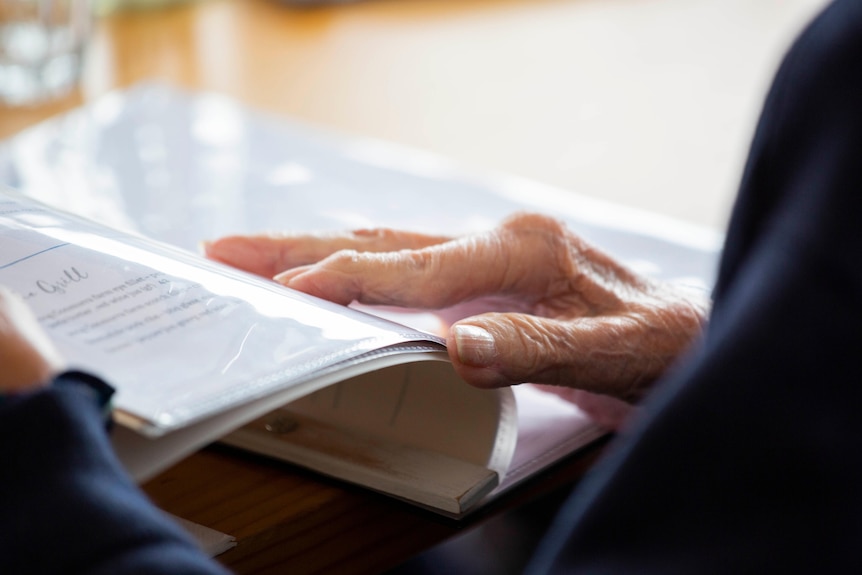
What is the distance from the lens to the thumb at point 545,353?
438mm

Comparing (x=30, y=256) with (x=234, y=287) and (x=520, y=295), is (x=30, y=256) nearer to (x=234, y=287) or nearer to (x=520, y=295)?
Answer: (x=234, y=287)

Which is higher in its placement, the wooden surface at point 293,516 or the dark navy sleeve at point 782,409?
the dark navy sleeve at point 782,409

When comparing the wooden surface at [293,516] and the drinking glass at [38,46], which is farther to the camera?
the drinking glass at [38,46]

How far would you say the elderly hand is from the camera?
1.12ft

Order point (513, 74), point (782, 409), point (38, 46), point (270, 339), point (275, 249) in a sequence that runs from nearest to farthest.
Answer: point (782, 409) → point (270, 339) → point (275, 249) → point (38, 46) → point (513, 74)

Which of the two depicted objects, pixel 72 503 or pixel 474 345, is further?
pixel 474 345

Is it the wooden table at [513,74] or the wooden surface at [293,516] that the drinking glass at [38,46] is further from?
the wooden surface at [293,516]

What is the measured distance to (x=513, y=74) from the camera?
4.25 ft

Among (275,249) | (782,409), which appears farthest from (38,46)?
(782,409)

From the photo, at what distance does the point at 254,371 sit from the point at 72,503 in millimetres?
81

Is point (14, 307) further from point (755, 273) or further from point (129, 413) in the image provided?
point (755, 273)

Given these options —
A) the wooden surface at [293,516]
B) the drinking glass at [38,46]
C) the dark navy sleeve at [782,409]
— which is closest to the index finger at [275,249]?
the wooden surface at [293,516]

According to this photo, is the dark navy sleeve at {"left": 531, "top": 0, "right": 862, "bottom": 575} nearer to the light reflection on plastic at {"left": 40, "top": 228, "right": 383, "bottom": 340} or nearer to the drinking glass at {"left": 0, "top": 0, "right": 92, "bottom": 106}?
the light reflection on plastic at {"left": 40, "top": 228, "right": 383, "bottom": 340}

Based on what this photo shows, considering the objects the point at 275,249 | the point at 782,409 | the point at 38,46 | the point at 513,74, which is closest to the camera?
the point at 782,409
